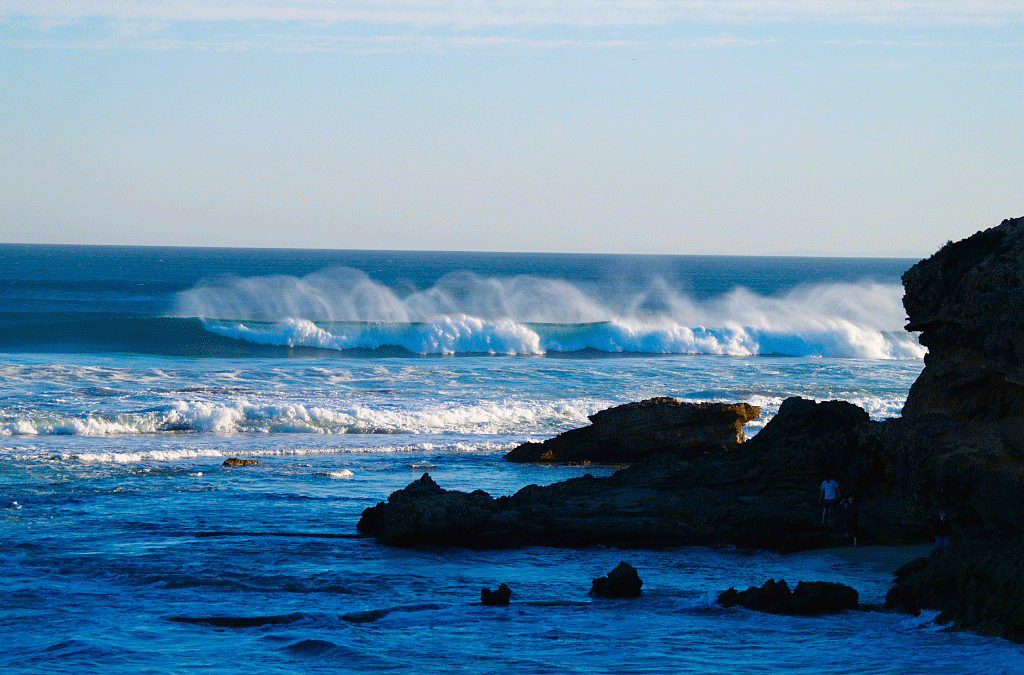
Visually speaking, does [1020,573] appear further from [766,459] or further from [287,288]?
[287,288]

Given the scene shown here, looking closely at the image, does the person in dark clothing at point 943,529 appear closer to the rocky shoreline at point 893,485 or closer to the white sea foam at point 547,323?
the rocky shoreline at point 893,485

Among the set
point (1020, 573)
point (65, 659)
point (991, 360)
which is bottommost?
point (65, 659)

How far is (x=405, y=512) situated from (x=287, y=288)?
54878mm

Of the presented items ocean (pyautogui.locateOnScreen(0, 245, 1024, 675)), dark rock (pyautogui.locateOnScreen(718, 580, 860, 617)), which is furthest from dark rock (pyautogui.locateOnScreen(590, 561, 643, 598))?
dark rock (pyautogui.locateOnScreen(718, 580, 860, 617))

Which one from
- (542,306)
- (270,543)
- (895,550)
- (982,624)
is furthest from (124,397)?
(542,306)

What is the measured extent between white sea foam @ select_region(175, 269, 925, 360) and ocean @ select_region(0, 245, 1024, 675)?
52 centimetres

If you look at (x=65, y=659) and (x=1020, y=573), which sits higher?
(x=1020, y=573)

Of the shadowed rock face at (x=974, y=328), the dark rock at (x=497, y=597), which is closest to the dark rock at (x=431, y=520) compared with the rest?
the dark rock at (x=497, y=597)

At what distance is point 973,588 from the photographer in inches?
392

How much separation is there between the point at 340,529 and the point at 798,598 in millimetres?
5306

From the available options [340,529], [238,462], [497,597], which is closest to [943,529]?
[497,597]

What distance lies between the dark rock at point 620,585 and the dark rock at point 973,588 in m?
2.14

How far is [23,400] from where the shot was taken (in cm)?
2347

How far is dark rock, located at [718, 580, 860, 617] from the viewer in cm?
1037
